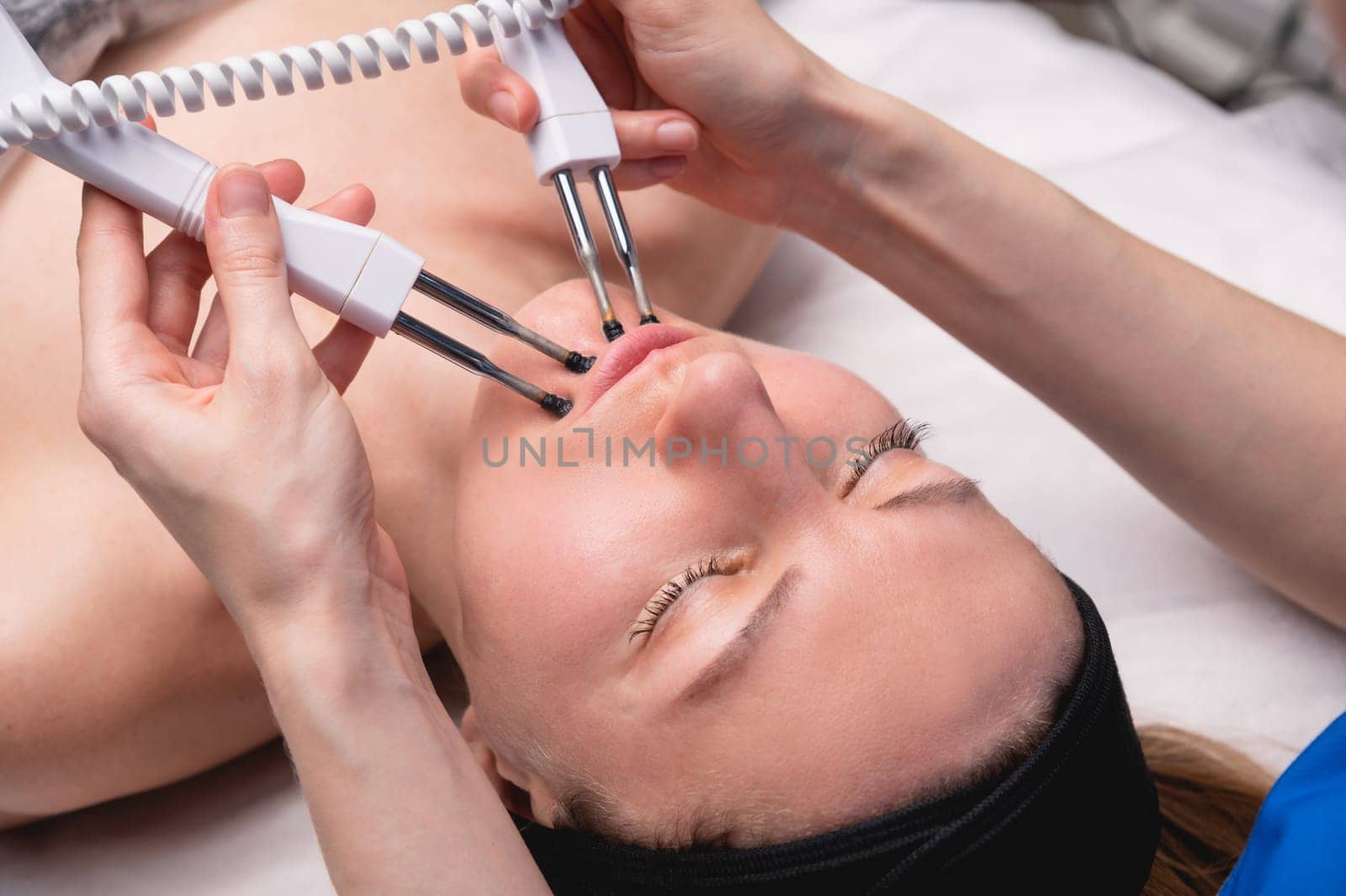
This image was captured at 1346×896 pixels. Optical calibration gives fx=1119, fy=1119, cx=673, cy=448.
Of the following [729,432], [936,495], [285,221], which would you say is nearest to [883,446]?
[936,495]

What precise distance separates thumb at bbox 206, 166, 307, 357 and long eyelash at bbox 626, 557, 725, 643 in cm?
30

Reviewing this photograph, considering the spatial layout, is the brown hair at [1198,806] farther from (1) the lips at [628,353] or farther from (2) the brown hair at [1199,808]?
(1) the lips at [628,353]

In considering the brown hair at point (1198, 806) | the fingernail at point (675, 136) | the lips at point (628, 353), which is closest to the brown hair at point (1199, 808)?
the brown hair at point (1198, 806)

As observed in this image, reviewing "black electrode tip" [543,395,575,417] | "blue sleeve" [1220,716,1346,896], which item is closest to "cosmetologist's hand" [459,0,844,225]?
"black electrode tip" [543,395,575,417]

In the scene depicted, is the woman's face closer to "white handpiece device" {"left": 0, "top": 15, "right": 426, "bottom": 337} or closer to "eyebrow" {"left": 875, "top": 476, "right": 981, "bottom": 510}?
"eyebrow" {"left": 875, "top": 476, "right": 981, "bottom": 510}

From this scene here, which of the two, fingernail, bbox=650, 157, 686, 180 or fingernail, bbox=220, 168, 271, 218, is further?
fingernail, bbox=650, 157, 686, 180

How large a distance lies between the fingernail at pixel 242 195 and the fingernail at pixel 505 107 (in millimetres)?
234

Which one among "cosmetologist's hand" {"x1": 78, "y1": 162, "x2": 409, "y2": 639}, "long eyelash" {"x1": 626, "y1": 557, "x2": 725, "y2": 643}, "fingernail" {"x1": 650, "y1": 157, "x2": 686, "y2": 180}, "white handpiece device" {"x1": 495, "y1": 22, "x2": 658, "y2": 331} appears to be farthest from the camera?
"fingernail" {"x1": 650, "y1": 157, "x2": 686, "y2": 180}

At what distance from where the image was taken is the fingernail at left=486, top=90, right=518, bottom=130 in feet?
3.07

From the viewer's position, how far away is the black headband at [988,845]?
821mm

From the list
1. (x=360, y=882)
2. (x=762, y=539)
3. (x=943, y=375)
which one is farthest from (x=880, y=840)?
(x=943, y=375)

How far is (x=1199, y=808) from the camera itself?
1098mm

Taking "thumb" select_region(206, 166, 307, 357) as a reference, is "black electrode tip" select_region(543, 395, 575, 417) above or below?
below

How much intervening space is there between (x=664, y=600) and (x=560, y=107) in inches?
16.7
